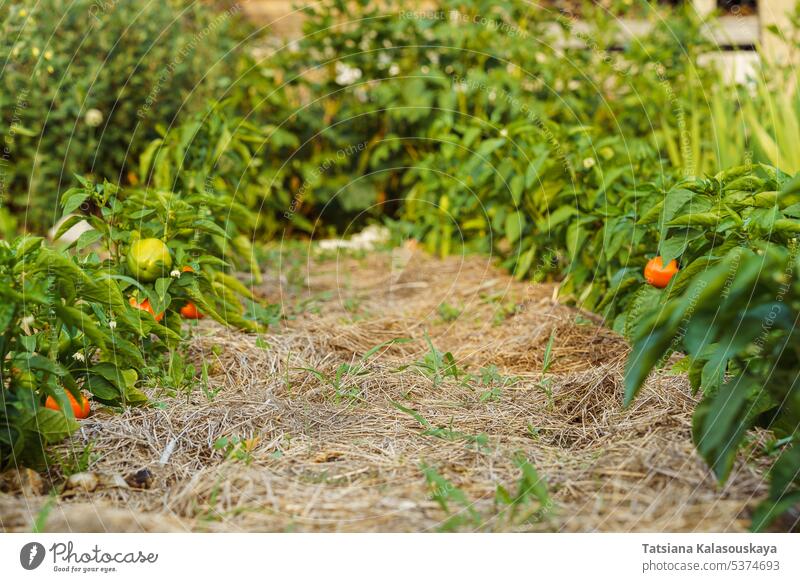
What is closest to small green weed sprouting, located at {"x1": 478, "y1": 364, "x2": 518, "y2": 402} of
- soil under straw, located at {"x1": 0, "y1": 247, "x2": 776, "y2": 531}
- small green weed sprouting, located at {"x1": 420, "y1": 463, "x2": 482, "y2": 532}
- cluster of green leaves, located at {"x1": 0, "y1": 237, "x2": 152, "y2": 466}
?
soil under straw, located at {"x1": 0, "y1": 247, "x2": 776, "y2": 531}

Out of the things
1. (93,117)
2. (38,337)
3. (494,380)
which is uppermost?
(93,117)

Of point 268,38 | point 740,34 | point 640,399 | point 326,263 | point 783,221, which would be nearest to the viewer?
point 783,221

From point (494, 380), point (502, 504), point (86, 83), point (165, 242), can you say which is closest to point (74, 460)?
point (165, 242)

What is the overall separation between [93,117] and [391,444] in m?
2.90

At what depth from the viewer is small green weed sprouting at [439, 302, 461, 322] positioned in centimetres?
301

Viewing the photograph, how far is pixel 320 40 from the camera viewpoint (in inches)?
172

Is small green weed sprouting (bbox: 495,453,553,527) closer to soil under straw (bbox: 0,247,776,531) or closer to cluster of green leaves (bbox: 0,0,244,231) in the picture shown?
soil under straw (bbox: 0,247,776,531)

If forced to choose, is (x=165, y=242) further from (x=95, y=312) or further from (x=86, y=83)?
(x=86, y=83)

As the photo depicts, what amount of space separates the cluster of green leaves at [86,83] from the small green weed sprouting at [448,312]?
1.71 meters

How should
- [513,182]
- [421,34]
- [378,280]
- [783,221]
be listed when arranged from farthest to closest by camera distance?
[421,34], [378,280], [513,182], [783,221]

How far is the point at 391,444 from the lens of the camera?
186cm

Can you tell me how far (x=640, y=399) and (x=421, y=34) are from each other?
281 cm

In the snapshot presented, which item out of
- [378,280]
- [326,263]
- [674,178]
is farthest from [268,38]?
[674,178]
